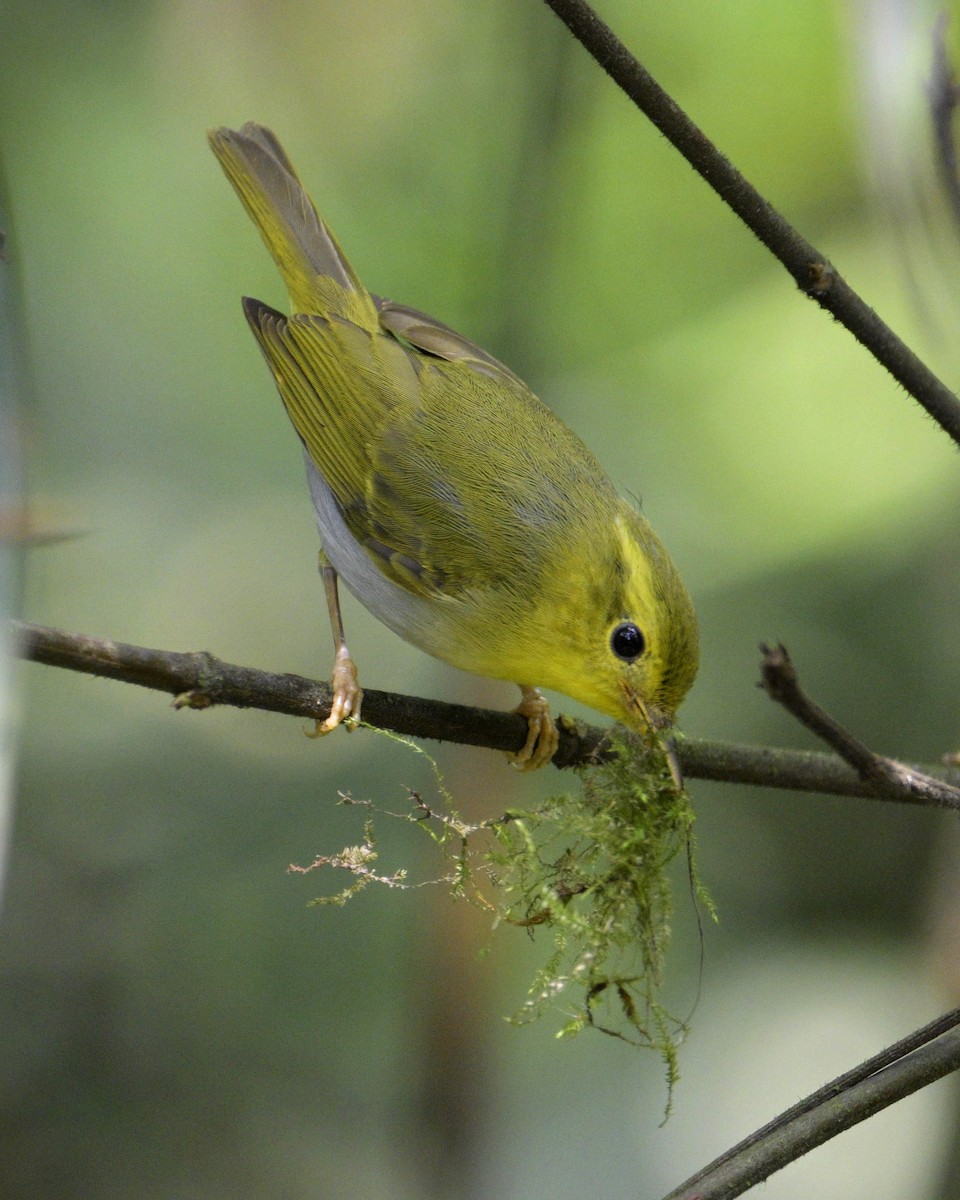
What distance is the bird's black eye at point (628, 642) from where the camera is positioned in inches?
107

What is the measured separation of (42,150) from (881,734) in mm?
4243

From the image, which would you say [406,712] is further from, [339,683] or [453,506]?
[453,506]

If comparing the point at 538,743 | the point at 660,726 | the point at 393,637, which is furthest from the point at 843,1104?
the point at 393,637

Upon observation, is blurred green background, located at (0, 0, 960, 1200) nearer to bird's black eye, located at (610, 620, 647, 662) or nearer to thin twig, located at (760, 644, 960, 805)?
bird's black eye, located at (610, 620, 647, 662)

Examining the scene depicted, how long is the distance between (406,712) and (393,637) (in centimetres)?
274

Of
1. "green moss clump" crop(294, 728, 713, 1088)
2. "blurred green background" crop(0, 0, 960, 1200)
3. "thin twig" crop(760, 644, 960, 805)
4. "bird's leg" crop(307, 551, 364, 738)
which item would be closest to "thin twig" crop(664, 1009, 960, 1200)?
"thin twig" crop(760, 644, 960, 805)

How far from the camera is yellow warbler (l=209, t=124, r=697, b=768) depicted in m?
2.77

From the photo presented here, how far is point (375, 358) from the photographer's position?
3.55 m

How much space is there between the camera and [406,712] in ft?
7.77

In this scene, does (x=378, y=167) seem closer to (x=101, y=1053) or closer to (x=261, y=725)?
(x=261, y=725)

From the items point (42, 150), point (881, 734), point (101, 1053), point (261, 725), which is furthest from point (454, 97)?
point (101, 1053)

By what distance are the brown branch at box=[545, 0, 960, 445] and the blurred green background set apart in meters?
2.07

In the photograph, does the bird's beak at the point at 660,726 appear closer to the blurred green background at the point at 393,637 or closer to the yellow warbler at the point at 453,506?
the yellow warbler at the point at 453,506

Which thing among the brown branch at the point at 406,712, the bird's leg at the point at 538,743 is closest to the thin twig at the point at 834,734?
the brown branch at the point at 406,712
